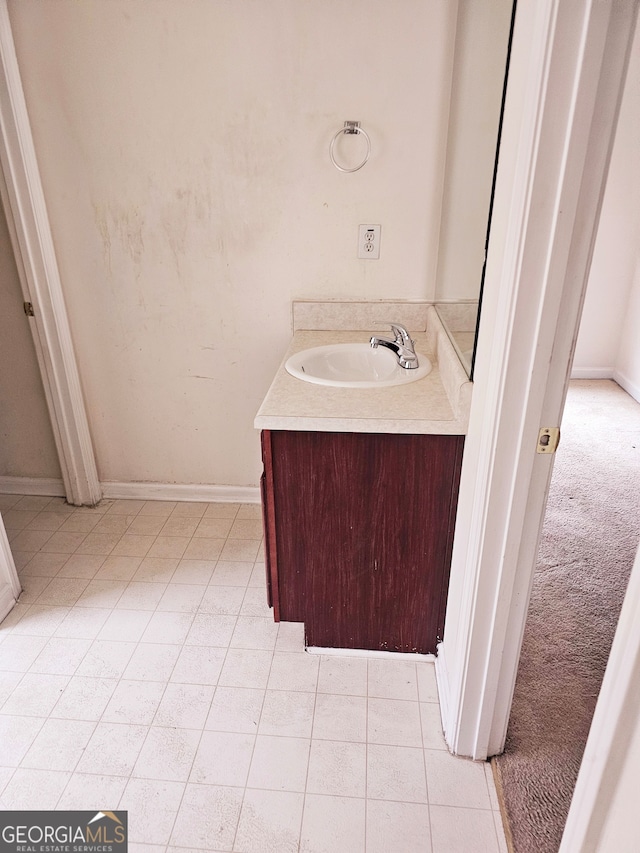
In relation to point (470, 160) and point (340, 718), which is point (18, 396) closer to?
point (340, 718)

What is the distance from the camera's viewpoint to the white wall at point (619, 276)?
3.35 meters

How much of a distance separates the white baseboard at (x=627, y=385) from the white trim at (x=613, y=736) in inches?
137

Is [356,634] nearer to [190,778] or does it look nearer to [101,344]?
[190,778]

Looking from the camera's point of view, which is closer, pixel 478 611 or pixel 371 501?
pixel 478 611

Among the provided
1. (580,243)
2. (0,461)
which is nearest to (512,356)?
(580,243)

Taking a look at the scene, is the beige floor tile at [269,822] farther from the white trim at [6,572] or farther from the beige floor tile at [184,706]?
the white trim at [6,572]

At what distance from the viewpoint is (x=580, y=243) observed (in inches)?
37.4

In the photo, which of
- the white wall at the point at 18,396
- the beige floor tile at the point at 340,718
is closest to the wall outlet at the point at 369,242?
the white wall at the point at 18,396

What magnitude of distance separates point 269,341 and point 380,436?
962 millimetres

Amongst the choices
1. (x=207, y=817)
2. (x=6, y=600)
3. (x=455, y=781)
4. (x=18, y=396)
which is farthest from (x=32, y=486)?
(x=455, y=781)

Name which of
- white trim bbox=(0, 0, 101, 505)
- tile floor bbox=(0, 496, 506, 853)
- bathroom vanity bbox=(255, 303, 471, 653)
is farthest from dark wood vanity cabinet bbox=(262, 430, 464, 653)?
white trim bbox=(0, 0, 101, 505)

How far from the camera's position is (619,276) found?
12.2 feet

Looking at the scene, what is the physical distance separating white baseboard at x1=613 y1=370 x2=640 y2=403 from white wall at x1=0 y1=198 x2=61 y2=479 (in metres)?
3.50

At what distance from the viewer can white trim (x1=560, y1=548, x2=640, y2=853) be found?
0.59 m
